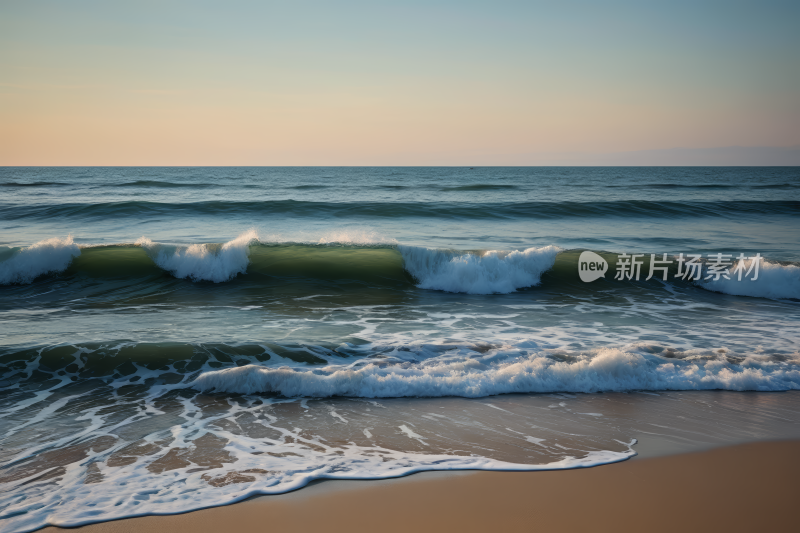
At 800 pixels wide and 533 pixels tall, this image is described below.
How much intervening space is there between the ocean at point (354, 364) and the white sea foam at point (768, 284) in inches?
1.4

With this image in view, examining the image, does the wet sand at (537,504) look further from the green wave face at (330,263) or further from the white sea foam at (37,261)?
the white sea foam at (37,261)

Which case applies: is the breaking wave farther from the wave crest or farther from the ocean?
the wave crest

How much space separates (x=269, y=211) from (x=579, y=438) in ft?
62.0

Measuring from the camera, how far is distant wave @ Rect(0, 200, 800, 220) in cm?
1927

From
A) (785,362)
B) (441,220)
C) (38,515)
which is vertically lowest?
(38,515)

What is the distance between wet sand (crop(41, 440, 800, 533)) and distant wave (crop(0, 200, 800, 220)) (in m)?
16.7

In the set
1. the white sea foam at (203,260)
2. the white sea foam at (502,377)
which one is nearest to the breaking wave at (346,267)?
the white sea foam at (203,260)

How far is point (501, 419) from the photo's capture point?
4250mm

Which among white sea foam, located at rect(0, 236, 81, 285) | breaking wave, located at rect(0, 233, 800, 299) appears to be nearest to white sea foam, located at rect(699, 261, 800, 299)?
breaking wave, located at rect(0, 233, 800, 299)

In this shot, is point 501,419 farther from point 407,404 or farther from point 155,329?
point 155,329

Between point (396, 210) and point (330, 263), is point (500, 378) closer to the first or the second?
point (330, 263)

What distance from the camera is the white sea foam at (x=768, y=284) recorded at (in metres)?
9.28

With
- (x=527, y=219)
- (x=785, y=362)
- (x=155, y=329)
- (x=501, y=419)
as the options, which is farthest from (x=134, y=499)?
(x=527, y=219)

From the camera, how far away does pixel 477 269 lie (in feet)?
32.6
